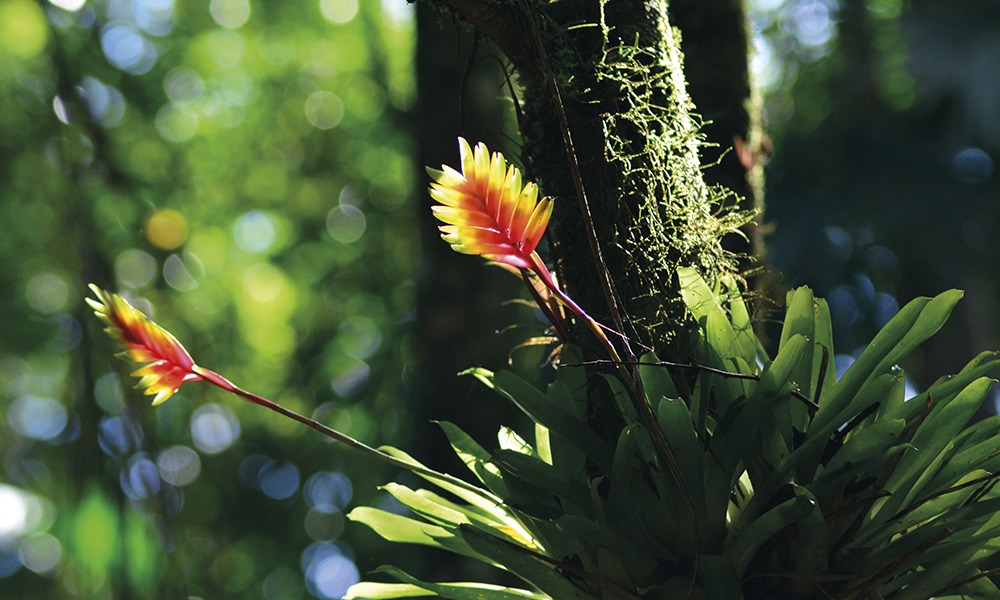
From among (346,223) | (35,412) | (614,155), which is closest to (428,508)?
(614,155)

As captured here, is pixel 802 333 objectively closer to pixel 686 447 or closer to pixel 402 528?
pixel 686 447

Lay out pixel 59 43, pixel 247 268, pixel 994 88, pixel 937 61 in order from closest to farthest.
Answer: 1. pixel 59 43
2. pixel 994 88
3. pixel 937 61
4. pixel 247 268

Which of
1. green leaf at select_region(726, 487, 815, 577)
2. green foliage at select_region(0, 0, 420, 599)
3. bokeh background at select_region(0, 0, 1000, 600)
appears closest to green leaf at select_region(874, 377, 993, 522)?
green leaf at select_region(726, 487, 815, 577)

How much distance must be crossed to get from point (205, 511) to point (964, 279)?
19.7 feet

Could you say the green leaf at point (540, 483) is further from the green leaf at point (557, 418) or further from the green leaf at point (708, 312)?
the green leaf at point (708, 312)

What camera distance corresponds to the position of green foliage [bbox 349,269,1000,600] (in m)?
0.56

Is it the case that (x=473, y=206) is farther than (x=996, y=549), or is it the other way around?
(x=996, y=549)

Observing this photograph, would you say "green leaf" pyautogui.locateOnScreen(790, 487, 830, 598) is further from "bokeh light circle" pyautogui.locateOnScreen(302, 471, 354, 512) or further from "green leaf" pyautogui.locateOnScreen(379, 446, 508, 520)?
"bokeh light circle" pyautogui.locateOnScreen(302, 471, 354, 512)

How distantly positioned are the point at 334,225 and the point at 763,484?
5.63 meters

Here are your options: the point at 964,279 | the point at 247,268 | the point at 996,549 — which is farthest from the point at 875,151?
the point at 247,268

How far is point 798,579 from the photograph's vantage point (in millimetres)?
563

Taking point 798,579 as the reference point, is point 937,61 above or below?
above

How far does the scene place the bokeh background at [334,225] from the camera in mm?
2500

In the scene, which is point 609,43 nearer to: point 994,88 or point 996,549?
point 996,549
